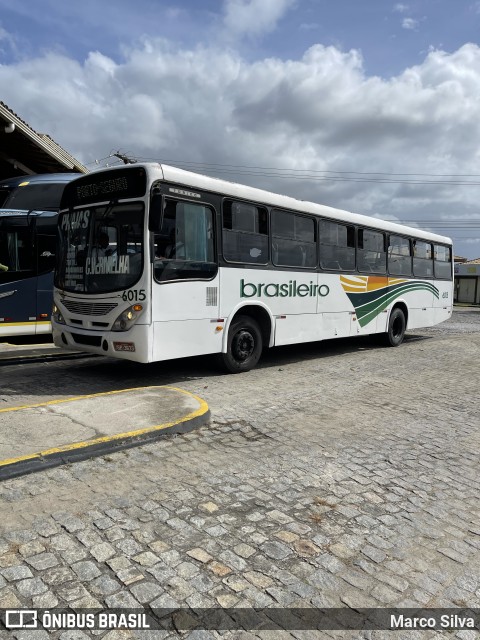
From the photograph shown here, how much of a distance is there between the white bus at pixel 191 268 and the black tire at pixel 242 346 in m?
0.02

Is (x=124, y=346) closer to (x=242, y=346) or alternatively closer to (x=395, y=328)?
(x=242, y=346)

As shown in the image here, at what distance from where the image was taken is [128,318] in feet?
22.7

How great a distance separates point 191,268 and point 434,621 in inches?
225

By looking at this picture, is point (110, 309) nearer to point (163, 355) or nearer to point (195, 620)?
point (163, 355)

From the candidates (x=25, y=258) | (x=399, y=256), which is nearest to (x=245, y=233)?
(x=25, y=258)

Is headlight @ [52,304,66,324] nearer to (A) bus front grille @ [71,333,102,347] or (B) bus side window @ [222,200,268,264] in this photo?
(A) bus front grille @ [71,333,102,347]

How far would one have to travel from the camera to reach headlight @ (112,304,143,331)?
6859 millimetres

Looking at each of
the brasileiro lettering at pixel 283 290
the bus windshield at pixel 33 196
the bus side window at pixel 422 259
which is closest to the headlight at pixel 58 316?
the brasileiro lettering at pixel 283 290

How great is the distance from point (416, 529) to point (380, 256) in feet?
31.0

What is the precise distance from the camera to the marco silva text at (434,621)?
8.32 feet

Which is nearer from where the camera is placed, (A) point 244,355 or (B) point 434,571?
(B) point 434,571

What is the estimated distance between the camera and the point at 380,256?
39.9 feet

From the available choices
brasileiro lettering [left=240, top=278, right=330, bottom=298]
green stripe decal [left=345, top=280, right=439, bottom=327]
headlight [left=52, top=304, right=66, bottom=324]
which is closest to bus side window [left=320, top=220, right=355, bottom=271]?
brasileiro lettering [left=240, top=278, right=330, bottom=298]

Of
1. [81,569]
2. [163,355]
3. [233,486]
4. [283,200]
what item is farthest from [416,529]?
[283,200]
